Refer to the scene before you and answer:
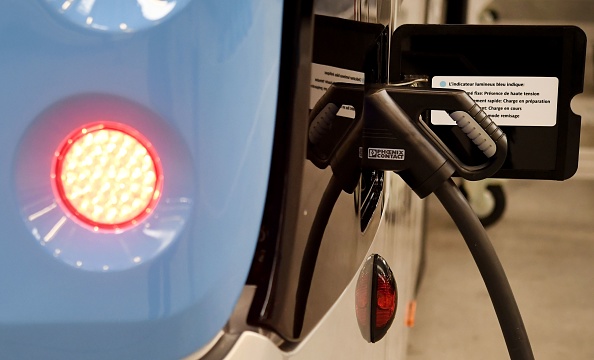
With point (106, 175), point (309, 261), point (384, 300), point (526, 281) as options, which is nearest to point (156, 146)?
point (106, 175)

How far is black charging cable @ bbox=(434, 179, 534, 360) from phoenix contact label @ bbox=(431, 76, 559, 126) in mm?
133

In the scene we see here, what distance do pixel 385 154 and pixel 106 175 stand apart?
11.6 inches

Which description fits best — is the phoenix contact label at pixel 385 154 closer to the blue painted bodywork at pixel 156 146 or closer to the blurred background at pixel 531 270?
the blue painted bodywork at pixel 156 146

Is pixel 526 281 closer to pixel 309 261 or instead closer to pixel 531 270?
pixel 531 270

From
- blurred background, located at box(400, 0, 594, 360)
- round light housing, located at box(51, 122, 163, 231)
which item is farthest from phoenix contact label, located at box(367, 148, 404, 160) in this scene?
blurred background, located at box(400, 0, 594, 360)

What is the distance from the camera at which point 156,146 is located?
0.42 meters

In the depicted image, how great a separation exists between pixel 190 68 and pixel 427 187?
0.98ft

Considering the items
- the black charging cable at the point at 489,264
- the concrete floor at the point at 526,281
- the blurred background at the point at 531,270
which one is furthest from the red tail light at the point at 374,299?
the concrete floor at the point at 526,281

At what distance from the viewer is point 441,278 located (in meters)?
2.98

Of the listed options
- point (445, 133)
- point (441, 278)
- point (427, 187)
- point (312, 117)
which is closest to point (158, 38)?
point (312, 117)

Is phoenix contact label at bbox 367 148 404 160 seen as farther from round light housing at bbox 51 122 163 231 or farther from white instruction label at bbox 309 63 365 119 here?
round light housing at bbox 51 122 163 231

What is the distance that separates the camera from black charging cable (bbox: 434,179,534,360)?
0.65m

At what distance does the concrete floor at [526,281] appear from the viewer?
2.50m

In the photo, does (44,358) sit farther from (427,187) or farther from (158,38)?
(427,187)
